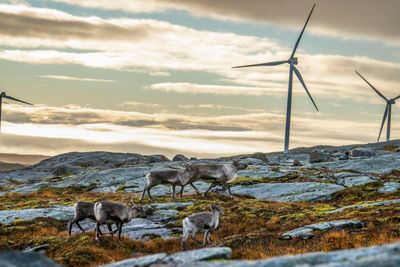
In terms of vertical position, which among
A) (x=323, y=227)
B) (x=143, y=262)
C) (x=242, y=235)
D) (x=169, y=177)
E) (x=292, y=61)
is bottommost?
(x=242, y=235)

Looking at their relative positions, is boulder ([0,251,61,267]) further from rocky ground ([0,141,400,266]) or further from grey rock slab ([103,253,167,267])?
rocky ground ([0,141,400,266])

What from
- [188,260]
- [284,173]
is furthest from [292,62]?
[188,260]

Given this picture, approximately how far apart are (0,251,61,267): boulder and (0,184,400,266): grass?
1108 cm

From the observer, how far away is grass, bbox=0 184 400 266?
73.9ft

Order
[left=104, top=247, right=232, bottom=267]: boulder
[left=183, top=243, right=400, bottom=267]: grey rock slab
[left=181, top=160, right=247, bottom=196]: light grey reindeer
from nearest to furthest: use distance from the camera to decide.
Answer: [left=183, top=243, right=400, bottom=267]: grey rock slab → [left=104, top=247, right=232, bottom=267]: boulder → [left=181, top=160, right=247, bottom=196]: light grey reindeer

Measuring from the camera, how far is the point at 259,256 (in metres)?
20.3

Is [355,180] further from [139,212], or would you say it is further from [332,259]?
[332,259]

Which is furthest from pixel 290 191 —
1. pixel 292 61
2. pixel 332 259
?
pixel 292 61

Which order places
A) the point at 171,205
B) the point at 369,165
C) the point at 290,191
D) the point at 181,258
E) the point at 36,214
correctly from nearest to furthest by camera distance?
1. the point at 181,258
2. the point at 36,214
3. the point at 171,205
4. the point at 290,191
5. the point at 369,165

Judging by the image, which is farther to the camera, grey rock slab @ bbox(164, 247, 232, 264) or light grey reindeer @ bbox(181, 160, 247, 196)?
light grey reindeer @ bbox(181, 160, 247, 196)

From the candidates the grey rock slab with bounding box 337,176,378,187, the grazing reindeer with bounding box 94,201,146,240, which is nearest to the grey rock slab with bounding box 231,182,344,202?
the grey rock slab with bounding box 337,176,378,187

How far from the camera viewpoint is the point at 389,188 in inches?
1905

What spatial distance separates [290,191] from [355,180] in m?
9.19

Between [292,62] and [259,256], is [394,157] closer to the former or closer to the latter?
[292,62]
